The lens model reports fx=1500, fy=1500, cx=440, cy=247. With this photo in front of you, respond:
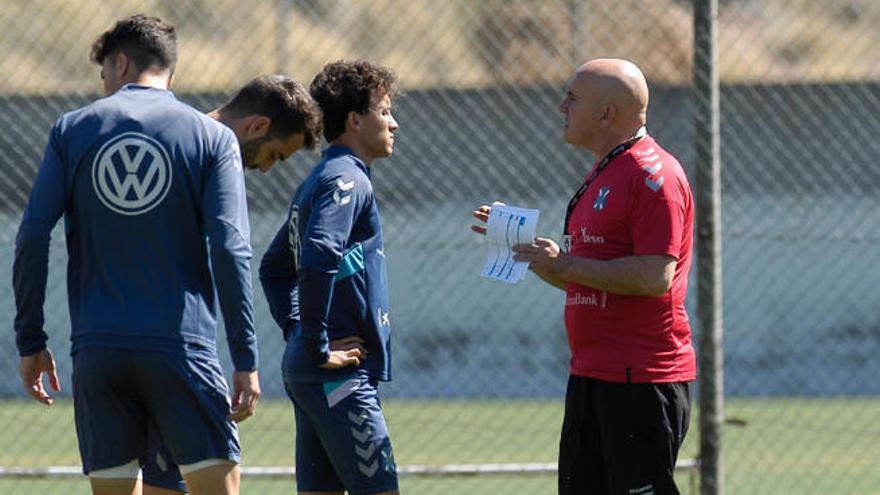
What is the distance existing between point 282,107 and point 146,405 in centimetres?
115

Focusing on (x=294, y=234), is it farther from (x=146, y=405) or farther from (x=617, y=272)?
(x=617, y=272)

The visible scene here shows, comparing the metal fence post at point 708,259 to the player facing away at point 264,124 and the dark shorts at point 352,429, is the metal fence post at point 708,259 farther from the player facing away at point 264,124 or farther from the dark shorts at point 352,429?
the player facing away at point 264,124

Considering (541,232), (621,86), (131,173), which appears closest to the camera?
(131,173)

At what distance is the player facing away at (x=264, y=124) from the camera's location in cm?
522

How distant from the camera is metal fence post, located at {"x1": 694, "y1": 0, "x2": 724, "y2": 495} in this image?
267 inches

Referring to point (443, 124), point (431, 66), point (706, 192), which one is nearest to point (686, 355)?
point (706, 192)

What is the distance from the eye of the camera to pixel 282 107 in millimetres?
5219

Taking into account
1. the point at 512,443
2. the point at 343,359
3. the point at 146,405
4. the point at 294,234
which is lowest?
the point at 512,443

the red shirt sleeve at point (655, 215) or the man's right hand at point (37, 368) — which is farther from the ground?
the red shirt sleeve at point (655, 215)

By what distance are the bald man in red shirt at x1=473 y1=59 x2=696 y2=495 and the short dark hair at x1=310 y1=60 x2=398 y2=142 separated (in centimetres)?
64

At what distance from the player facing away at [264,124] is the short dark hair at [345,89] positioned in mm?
109

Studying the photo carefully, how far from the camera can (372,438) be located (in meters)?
5.25

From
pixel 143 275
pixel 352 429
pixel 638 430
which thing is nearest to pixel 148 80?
pixel 143 275

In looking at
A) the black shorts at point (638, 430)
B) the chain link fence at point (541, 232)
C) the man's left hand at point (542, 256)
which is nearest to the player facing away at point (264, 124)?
the man's left hand at point (542, 256)
